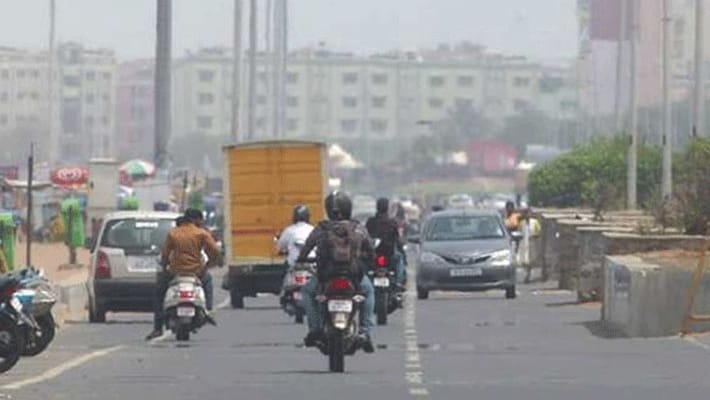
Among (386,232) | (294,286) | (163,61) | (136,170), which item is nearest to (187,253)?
(294,286)

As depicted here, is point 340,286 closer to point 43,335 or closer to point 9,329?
point 9,329

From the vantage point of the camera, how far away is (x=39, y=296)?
24078 millimetres

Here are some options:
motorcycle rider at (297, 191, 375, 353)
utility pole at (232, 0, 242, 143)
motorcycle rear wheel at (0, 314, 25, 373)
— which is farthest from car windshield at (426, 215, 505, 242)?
utility pole at (232, 0, 242, 143)

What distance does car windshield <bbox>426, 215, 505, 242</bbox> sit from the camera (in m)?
43.8

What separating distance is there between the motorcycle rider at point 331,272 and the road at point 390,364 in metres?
0.36

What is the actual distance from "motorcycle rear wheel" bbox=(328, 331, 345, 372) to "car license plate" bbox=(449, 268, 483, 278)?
19829 mm

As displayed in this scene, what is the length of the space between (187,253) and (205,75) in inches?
6446

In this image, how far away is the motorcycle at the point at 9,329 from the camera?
74.7 ft

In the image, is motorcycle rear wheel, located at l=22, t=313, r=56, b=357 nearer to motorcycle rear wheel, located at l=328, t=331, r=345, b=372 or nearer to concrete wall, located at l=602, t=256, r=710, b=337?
motorcycle rear wheel, located at l=328, t=331, r=345, b=372

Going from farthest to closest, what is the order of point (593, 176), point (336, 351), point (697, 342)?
point (593, 176) < point (697, 342) < point (336, 351)

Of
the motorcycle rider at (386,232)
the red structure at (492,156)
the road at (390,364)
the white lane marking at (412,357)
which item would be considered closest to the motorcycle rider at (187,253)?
the road at (390,364)

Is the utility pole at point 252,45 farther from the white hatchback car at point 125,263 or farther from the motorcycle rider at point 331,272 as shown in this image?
the motorcycle rider at point 331,272

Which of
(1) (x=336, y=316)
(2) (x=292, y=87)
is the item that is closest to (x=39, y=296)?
(1) (x=336, y=316)

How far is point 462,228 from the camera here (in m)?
44.2
